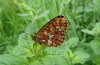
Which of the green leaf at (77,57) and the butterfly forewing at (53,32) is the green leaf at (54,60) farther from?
the green leaf at (77,57)

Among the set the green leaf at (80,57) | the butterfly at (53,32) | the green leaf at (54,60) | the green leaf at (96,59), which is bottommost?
the green leaf at (96,59)

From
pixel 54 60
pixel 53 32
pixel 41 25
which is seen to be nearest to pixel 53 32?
pixel 53 32

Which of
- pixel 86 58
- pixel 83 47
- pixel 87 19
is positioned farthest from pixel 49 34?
pixel 87 19

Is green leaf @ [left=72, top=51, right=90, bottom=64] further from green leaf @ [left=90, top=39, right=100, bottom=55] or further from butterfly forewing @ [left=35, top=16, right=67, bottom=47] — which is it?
butterfly forewing @ [left=35, top=16, right=67, bottom=47]

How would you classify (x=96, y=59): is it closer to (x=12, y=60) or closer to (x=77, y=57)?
A: (x=77, y=57)

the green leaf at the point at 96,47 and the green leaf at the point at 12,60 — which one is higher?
the green leaf at the point at 12,60

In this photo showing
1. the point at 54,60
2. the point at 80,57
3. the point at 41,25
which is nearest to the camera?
the point at 54,60

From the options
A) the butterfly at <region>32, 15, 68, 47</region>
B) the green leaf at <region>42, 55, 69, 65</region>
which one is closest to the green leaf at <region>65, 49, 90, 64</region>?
the green leaf at <region>42, 55, 69, 65</region>

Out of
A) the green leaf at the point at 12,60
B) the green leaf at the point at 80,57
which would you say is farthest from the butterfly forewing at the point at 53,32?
the green leaf at the point at 80,57

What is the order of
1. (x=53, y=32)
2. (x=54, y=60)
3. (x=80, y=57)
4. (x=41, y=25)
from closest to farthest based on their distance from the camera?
(x=53, y=32), (x=54, y=60), (x=80, y=57), (x=41, y=25)
